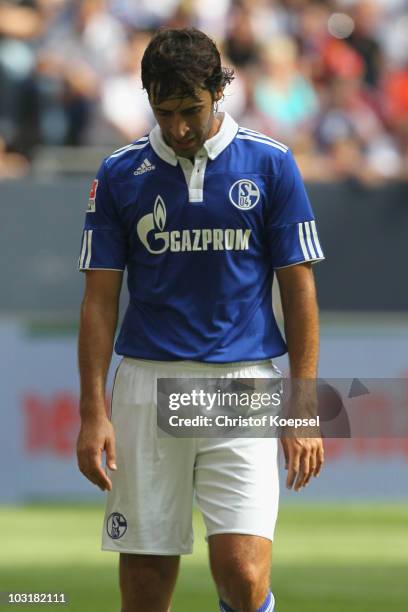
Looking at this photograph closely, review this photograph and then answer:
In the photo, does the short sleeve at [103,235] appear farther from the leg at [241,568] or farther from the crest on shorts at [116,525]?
the leg at [241,568]

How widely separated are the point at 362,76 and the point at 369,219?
1819 mm

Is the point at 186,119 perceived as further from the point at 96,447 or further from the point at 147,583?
the point at 147,583

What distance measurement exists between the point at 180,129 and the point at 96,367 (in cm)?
85

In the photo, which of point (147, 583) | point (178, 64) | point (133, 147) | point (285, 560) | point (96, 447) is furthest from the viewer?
point (285, 560)

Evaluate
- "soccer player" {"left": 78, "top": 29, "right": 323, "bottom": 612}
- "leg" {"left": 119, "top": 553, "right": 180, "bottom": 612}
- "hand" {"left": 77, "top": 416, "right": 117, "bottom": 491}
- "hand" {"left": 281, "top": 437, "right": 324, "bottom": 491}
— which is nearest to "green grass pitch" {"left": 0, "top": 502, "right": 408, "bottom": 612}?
"leg" {"left": 119, "top": 553, "right": 180, "bottom": 612}

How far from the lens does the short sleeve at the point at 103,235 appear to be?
482 cm

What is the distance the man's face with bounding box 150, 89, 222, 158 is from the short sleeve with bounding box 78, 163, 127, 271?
0.98ft

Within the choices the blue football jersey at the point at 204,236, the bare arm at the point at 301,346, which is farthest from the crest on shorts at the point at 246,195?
the bare arm at the point at 301,346

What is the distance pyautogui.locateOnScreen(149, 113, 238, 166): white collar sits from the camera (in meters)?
4.77

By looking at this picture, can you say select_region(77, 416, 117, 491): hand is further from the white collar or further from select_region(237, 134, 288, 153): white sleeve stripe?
select_region(237, 134, 288, 153): white sleeve stripe

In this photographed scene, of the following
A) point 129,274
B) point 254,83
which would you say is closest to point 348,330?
point 254,83

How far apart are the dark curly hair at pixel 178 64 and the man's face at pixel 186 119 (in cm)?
3

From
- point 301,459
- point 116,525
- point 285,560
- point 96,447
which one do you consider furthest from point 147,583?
point 285,560

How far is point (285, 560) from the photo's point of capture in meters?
9.12
